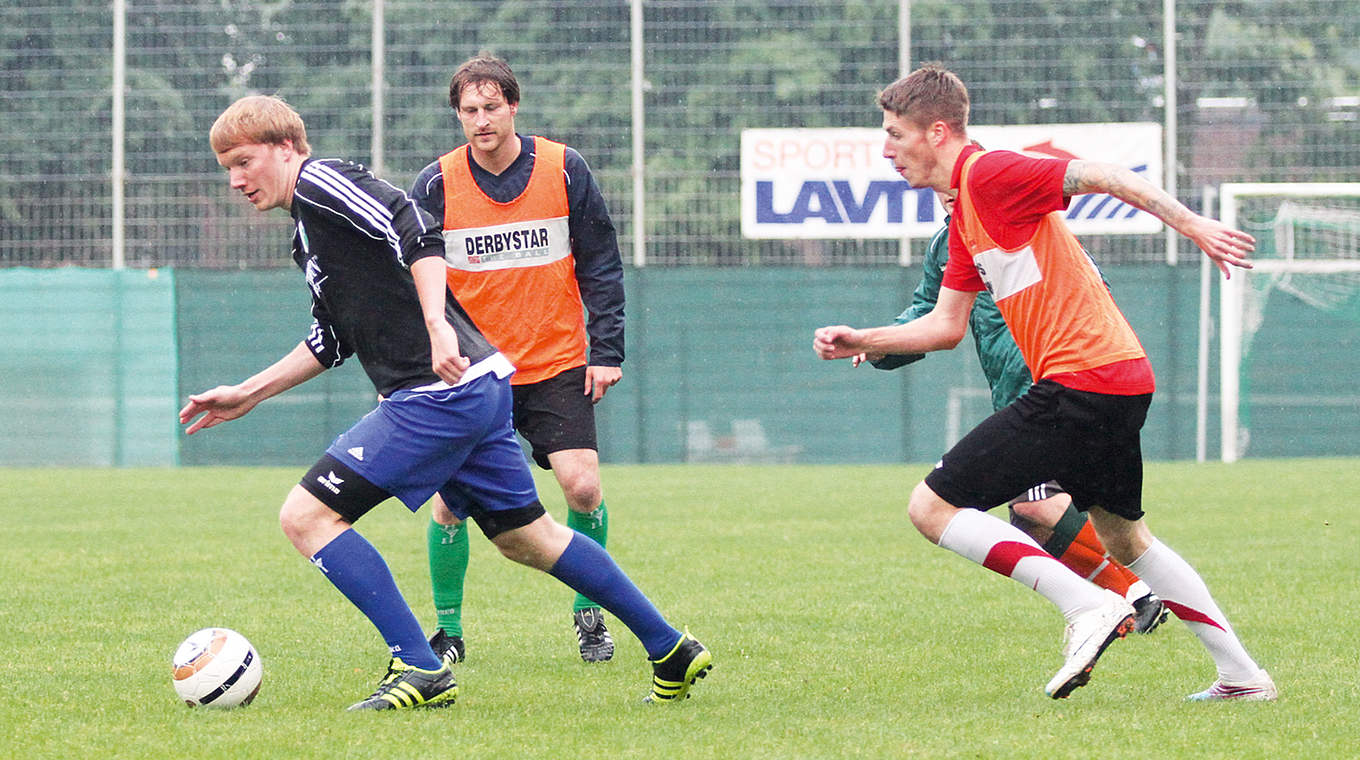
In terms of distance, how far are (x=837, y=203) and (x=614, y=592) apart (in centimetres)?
1549

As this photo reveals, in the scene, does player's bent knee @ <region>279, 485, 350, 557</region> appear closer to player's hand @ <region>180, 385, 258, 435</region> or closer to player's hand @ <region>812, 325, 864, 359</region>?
player's hand @ <region>180, 385, 258, 435</region>

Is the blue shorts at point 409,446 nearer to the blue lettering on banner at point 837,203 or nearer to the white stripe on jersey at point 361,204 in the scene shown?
the white stripe on jersey at point 361,204

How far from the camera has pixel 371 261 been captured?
5051 mm

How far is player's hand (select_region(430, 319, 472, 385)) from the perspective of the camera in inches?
191

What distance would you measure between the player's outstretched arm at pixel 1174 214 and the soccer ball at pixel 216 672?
2.73 meters

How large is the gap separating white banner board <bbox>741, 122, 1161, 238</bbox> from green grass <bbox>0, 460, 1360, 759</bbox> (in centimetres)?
804

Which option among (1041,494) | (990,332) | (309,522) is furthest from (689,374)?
(309,522)

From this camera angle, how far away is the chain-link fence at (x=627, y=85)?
1983 centimetres

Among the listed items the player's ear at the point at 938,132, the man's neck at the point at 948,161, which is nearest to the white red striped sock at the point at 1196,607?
the man's neck at the point at 948,161

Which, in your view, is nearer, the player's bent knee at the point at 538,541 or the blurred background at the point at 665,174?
the player's bent knee at the point at 538,541

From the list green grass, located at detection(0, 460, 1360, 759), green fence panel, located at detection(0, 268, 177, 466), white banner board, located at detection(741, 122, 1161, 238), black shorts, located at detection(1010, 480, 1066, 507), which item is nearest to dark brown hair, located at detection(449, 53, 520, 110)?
green grass, located at detection(0, 460, 1360, 759)

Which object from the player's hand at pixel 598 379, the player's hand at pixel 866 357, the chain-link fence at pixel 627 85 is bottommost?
the player's hand at pixel 598 379

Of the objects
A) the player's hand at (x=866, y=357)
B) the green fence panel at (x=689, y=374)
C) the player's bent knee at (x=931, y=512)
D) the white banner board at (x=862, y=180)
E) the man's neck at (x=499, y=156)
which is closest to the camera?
the player's bent knee at (x=931, y=512)

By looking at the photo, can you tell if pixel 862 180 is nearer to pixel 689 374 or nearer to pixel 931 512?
pixel 689 374
